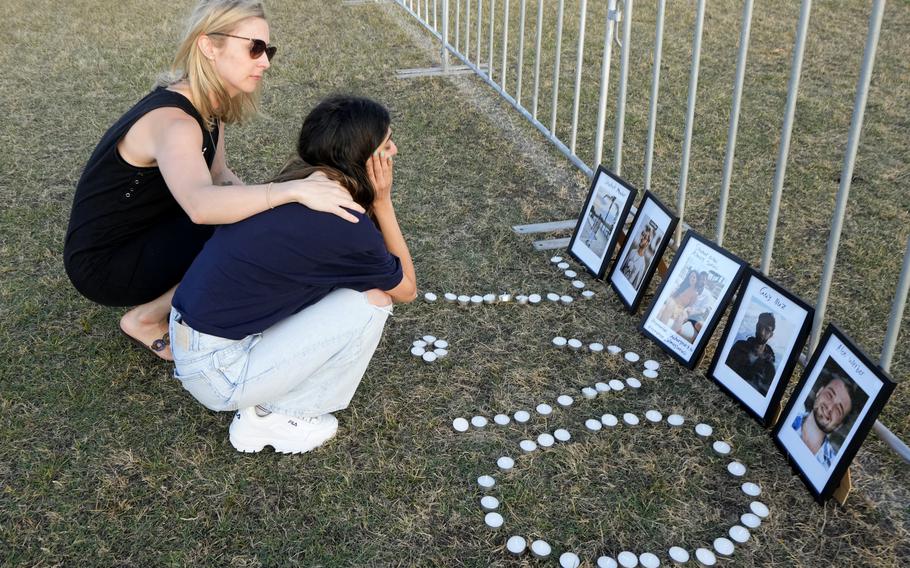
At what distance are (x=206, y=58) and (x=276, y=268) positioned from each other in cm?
90

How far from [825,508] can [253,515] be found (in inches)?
68.6

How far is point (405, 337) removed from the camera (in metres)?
3.38

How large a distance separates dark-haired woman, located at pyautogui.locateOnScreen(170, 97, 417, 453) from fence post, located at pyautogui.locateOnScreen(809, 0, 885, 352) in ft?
4.48

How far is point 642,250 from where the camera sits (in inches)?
139

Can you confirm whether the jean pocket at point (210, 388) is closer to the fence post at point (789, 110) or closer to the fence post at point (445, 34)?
the fence post at point (789, 110)

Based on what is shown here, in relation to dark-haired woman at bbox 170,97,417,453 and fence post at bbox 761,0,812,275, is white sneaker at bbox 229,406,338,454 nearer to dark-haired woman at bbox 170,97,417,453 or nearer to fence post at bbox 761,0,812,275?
dark-haired woman at bbox 170,97,417,453

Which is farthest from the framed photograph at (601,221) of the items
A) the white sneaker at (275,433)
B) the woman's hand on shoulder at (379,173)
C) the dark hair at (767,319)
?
the white sneaker at (275,433)

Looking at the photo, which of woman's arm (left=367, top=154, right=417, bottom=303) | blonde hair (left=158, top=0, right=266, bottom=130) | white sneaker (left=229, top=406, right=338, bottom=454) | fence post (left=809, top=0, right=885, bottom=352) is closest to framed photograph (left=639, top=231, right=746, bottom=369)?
fence post (left=809, top=0, right=885, bottom=352)

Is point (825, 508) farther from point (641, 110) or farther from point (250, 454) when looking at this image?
point (641, 110)

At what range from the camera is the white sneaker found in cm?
267

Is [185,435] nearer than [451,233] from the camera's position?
Yes

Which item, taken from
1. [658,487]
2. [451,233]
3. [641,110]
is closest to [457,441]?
[658,487]

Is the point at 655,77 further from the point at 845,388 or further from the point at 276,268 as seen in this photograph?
the point at 276,268

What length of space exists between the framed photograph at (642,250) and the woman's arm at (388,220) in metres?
1.18
